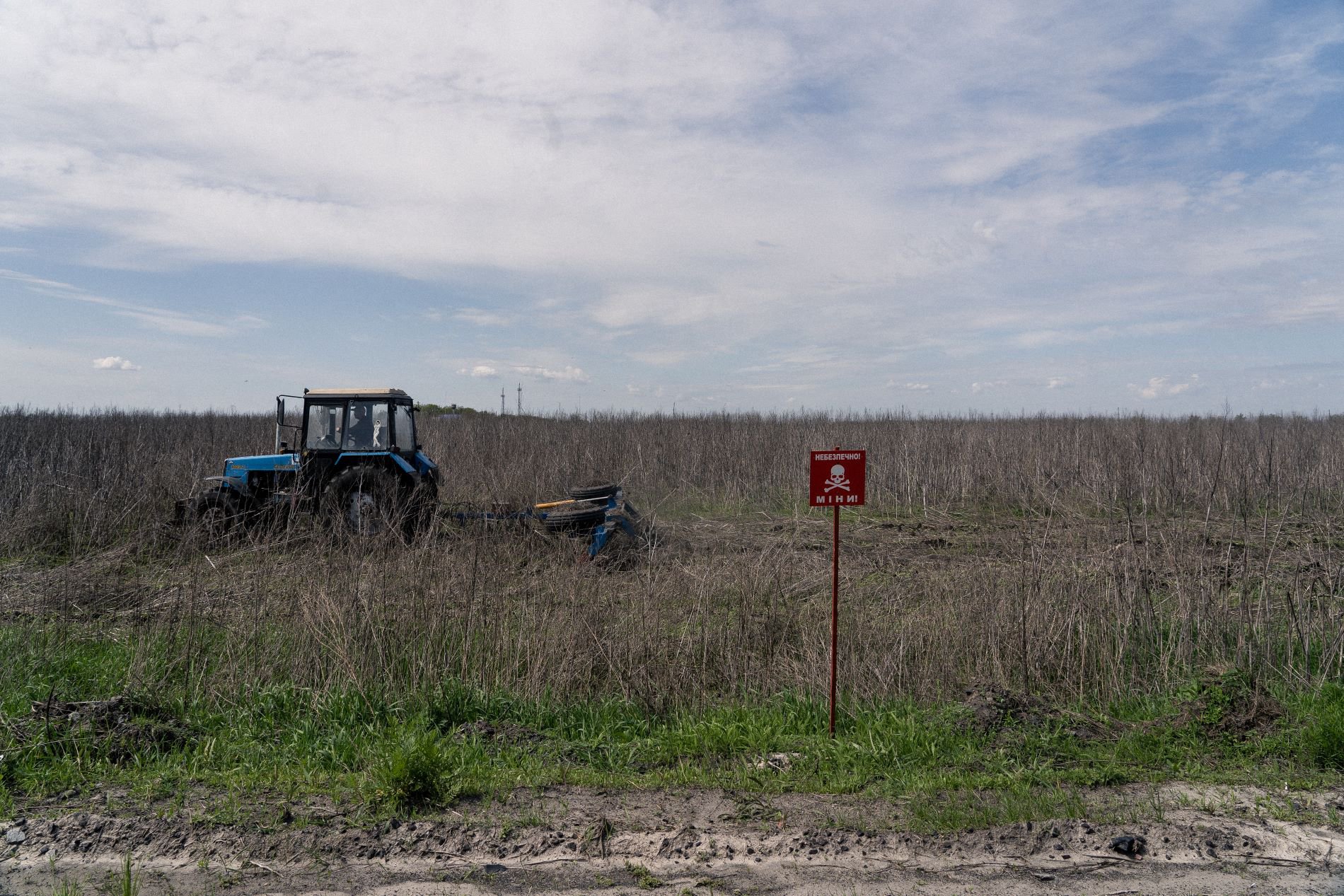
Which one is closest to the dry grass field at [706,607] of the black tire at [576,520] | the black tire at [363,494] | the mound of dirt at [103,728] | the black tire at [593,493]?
the black tire at [576,520]

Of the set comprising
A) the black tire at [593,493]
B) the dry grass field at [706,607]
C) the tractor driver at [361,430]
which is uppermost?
the tractor driver at [361,430]

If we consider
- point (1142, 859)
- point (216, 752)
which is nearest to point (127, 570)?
point (216, 752)

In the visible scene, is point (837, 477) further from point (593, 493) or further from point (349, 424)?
point (349, 424)

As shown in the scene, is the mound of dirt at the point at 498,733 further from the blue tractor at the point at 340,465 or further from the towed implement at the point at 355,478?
the blue tractor at the point at 340,465

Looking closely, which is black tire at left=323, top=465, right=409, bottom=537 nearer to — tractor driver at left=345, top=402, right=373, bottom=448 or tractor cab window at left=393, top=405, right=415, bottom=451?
tractor driver at left=345, top=402, right=373, bottom=448

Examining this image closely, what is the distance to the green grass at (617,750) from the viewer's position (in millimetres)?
3908

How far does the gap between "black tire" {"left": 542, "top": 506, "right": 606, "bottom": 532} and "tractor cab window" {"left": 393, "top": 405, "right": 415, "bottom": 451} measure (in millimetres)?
2728

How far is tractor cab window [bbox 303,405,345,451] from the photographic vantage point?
10.5m

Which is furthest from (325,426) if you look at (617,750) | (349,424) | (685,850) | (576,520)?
(685,850)

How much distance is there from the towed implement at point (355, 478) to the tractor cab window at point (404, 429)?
1cm

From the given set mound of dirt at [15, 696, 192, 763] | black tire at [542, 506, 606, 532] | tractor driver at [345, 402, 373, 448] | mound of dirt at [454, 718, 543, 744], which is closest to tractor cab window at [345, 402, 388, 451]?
tractor driver at [345, 402, 373, 448]

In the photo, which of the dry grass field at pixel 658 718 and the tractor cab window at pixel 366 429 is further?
the tractor cab window at pixel 366 429

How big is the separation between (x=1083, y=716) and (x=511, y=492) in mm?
10274

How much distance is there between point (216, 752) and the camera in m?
4.50
